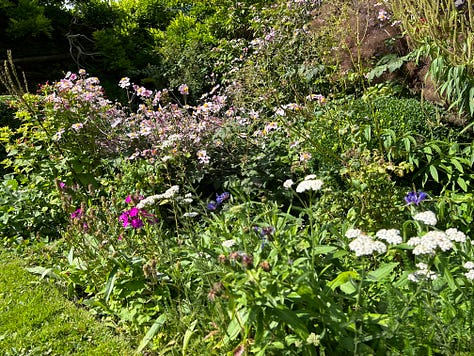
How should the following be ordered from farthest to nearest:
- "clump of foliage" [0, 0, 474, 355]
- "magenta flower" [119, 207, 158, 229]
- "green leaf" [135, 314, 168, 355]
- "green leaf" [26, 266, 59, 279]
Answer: "green leaf" [26, 266, 59, 279] → "magenta flower" [119, 207, 158, 229] → "green leaf" [135, 314, 168, 355] → "clump of foliage" [0, 0, 474, 355]

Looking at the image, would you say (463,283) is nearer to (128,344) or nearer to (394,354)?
(394,354)

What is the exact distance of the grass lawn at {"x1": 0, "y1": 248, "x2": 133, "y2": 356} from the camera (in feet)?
9.32

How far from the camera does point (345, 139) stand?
3.65 meters

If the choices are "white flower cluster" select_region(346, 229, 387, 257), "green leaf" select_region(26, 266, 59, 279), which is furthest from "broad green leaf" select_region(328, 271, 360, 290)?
"green leaf" select_region(26, 266, 59, 279)

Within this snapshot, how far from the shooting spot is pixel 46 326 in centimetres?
307

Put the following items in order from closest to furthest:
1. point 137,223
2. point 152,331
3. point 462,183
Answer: point 152,331 → point 137,223 → point 462,183

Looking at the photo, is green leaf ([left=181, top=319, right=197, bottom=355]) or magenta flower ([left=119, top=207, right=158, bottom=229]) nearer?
green leaf ([left=181, top=319, right=197, bottom=355])

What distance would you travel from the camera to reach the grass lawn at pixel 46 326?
2840 mm

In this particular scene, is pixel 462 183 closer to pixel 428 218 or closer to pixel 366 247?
pixel 428 218

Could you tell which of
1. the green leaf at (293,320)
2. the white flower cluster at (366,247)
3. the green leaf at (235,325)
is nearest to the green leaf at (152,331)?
the green leaf at (235,325)

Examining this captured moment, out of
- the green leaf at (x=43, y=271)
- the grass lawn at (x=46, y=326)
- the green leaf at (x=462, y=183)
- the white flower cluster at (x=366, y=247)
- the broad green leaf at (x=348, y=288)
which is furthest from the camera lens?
the green leaf at (x=43, y=271)

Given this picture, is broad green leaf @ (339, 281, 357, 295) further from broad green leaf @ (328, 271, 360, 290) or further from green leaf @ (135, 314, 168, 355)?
green leaf @ (135, 314, 168, 355)

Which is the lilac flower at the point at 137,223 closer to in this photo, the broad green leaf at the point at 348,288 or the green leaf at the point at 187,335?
the green leaf at the point at 187,335

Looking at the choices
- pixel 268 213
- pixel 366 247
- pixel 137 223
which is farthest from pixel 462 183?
pixel 137 223
